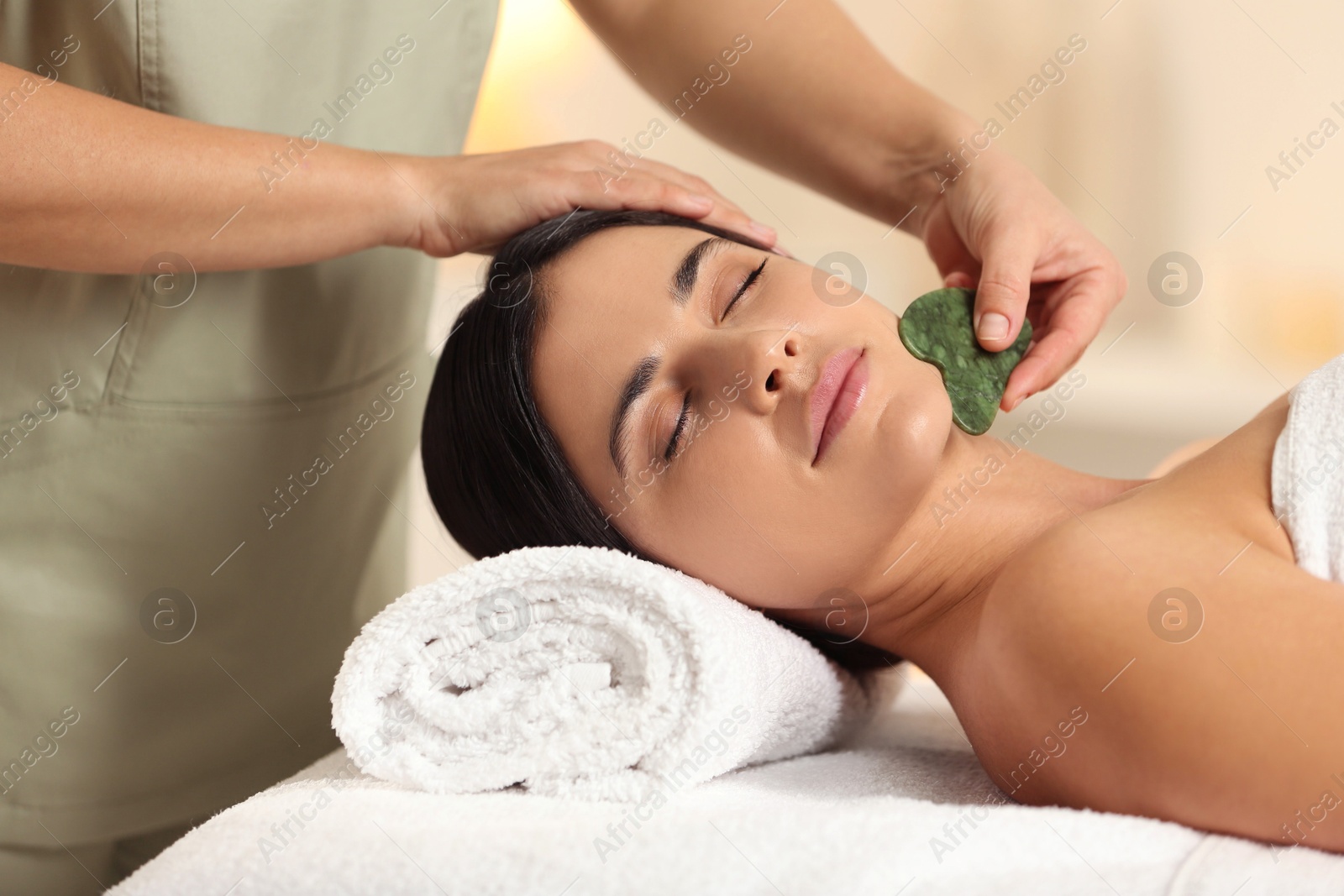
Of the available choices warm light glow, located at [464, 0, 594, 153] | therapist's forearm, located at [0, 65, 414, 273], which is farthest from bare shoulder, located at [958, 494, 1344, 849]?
warm light glow, located at [464, 0, 594, 153]

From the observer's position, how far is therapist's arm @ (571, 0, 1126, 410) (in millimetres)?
1110

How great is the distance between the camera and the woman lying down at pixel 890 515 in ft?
2.29

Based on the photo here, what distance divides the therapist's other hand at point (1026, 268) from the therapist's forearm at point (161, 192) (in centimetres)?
62

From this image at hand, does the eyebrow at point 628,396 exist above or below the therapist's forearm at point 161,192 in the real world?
below

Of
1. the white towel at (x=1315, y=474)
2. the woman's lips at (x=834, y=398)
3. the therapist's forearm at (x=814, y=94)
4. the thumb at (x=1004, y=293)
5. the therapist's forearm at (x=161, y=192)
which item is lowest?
the white towel at (x=1315, y=474)

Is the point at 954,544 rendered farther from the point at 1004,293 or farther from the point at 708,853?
the point at 708,853

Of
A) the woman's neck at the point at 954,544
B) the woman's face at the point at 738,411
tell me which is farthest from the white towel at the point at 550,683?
the woman's neck at the point at 954,544

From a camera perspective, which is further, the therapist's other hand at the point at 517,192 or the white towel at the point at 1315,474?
the therapist's other hand at the point at 517,192

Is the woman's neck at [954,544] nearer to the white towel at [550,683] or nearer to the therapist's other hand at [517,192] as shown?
the white towel at [550,683]

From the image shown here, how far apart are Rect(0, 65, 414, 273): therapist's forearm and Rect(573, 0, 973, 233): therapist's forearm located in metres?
0.46

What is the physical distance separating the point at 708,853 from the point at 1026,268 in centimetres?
70

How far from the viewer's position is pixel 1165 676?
2.32 ft

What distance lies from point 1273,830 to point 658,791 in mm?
423

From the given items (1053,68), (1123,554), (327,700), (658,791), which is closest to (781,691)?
(658,791)
